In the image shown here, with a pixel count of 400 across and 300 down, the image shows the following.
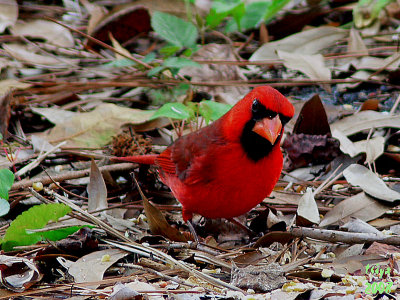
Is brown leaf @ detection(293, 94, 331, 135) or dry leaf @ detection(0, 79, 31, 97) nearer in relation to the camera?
brown leaf @ detection(293, 94, 331, 135)

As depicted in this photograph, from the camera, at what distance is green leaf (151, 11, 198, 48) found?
488cm

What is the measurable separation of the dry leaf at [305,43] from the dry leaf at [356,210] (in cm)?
233

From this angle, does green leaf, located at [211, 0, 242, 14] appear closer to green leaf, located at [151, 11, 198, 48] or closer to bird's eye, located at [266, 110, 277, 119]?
green leaf, located at [151, 11, 198, 48]

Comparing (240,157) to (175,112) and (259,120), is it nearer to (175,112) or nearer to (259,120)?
(259,120)

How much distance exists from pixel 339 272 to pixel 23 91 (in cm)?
336

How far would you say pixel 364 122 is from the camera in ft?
13.8

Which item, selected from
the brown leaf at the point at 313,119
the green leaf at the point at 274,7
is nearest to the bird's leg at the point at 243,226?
the brown leaf at the point at 313,119

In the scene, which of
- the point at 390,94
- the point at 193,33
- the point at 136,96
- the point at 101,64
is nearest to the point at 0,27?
the point at 101,64

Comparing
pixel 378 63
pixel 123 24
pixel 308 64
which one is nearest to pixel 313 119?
pixel 308 64

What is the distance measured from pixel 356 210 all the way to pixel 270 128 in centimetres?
94

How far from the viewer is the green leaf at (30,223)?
9.31 feet

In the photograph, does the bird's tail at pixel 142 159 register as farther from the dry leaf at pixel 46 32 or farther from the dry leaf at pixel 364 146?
the dry leaf at pixel 46 32

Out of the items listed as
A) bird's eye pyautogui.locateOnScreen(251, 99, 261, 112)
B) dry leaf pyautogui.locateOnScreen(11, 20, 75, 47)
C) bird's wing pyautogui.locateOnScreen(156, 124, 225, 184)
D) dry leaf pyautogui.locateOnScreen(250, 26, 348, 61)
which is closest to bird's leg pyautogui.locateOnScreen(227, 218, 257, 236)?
bird's wing pyautogui.locateOnScreen(156, 124, 225, 184)

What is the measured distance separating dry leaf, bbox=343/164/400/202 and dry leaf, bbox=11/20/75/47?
3600 mm
